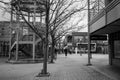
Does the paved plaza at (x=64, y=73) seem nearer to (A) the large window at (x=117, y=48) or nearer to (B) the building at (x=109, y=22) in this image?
(A) the large window at (x=117, y=48)

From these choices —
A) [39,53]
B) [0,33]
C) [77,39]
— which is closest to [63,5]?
[39,53]

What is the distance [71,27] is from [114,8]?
31.4 ft

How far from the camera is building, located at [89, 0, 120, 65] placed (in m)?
6.73

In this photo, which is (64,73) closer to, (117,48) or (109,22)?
(109,22)

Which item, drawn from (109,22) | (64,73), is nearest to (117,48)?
(64,73)

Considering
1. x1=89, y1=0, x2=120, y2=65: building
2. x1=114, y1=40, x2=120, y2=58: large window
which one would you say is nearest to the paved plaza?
x1=114, y1=40, x2=120, y2=58: large window

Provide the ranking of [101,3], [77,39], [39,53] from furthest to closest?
[77,39], [39,53], [101,3]

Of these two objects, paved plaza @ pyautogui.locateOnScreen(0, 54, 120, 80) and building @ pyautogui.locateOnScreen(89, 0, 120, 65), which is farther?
paved plaza @ pyautogui.locateOnScreen(0, 54, 120, 80)

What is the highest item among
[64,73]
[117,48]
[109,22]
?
[109,22]

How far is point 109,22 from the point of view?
730 cm

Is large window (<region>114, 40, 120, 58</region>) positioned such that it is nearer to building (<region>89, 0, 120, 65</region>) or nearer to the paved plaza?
building (<region>89, 0, 120, 65</region>)

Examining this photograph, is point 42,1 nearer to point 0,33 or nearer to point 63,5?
point 63,5

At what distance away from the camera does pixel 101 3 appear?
1043 centimetres

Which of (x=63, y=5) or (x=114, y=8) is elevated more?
(x=63, y=5)
